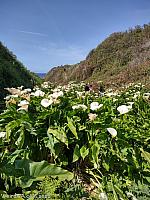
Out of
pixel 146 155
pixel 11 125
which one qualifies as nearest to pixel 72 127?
pixel 11 125

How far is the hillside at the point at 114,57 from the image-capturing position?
2259 centimetres

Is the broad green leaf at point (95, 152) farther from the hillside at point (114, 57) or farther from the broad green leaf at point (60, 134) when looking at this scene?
the hillside at point (114, 57)

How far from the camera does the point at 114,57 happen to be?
84.5 ft

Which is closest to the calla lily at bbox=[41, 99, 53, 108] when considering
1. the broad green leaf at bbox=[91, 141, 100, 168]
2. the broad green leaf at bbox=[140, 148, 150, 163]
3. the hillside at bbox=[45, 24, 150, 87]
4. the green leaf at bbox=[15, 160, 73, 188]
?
the broad green leaf at bbox=[91, 141, 100, 168]

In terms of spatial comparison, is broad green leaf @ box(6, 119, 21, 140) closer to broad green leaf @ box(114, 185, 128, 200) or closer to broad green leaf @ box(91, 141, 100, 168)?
broad green leaf @ box(91, 141, 100, 168)

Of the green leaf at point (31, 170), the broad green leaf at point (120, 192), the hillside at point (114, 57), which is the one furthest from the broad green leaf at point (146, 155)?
the hillside at point (114, 57)

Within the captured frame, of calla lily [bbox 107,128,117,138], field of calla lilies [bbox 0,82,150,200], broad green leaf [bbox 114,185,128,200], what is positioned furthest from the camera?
calla lily [bbox 107,128,117,138]

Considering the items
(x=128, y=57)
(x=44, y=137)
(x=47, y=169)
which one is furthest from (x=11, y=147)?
(x=128, y=57)

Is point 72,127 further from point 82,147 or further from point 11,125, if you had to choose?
point 11,125

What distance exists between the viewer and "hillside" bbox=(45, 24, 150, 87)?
22.6 m

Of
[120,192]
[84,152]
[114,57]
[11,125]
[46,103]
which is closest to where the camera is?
[120,192]

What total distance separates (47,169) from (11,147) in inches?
87.0

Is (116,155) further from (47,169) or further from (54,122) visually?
(47,169)

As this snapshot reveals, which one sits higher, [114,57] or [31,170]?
[114,57]
